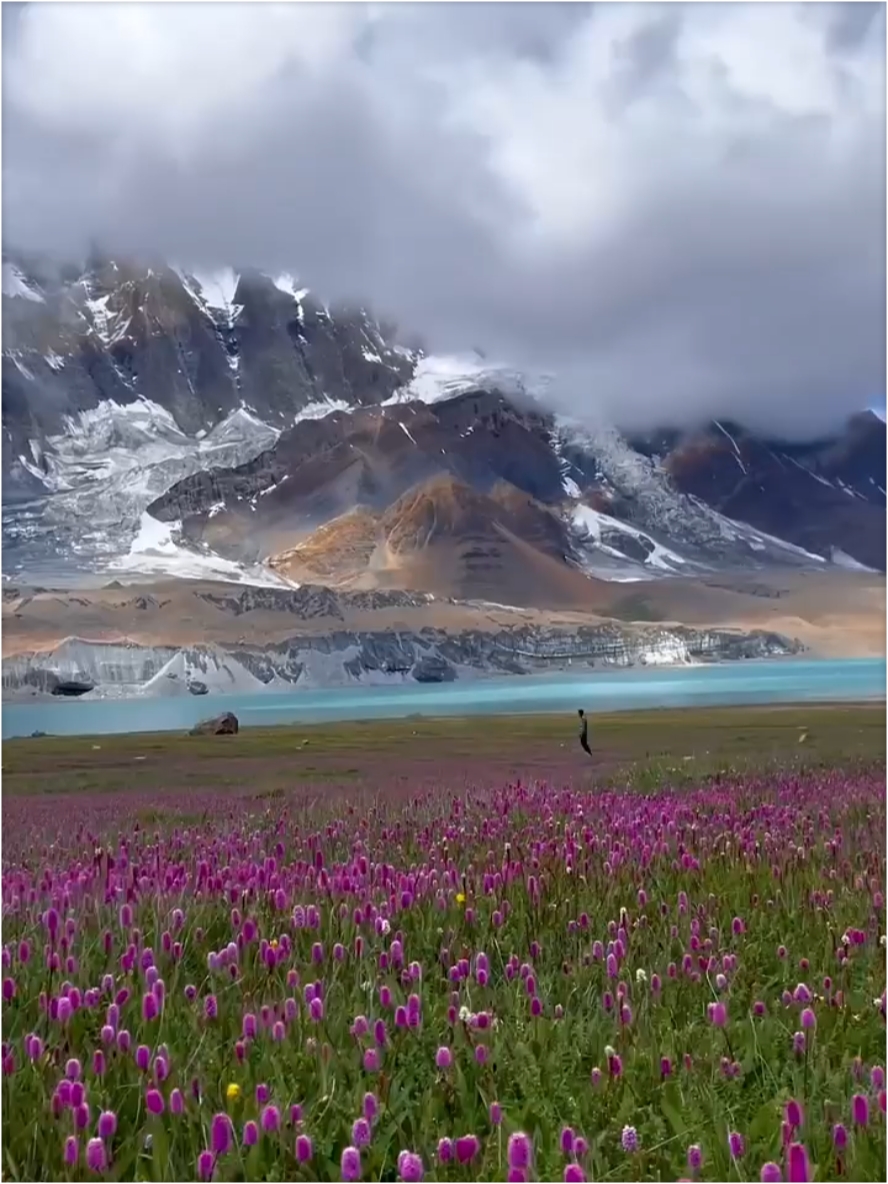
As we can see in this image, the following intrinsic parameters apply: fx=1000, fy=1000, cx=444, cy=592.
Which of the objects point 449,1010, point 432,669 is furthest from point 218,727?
point 432,669

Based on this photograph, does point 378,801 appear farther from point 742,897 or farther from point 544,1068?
point 544,1068

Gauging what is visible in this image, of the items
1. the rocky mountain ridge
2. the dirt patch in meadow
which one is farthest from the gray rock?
the dirt patch in meadow

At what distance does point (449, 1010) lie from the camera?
3.38 m

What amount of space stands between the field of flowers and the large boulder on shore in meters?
17.4

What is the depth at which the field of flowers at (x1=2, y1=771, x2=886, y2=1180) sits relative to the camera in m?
2.62

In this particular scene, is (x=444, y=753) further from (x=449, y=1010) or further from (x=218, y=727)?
(x=449, y=1010)

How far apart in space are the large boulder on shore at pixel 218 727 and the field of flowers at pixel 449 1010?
17.4 meters

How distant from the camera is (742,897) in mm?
5219

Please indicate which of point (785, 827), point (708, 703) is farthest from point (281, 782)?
point (708, 703)

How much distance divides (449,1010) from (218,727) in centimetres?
2150

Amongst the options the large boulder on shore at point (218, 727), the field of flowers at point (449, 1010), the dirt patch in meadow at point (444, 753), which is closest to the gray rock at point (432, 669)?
the large boulder on shore at point (218, 727)

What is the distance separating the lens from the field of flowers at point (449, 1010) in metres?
2.62

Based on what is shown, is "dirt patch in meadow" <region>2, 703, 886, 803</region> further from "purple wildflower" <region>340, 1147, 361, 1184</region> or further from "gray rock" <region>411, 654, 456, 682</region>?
"gray rock" <region>411, 654, 456, 682</region>

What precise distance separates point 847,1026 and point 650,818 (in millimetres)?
3748
